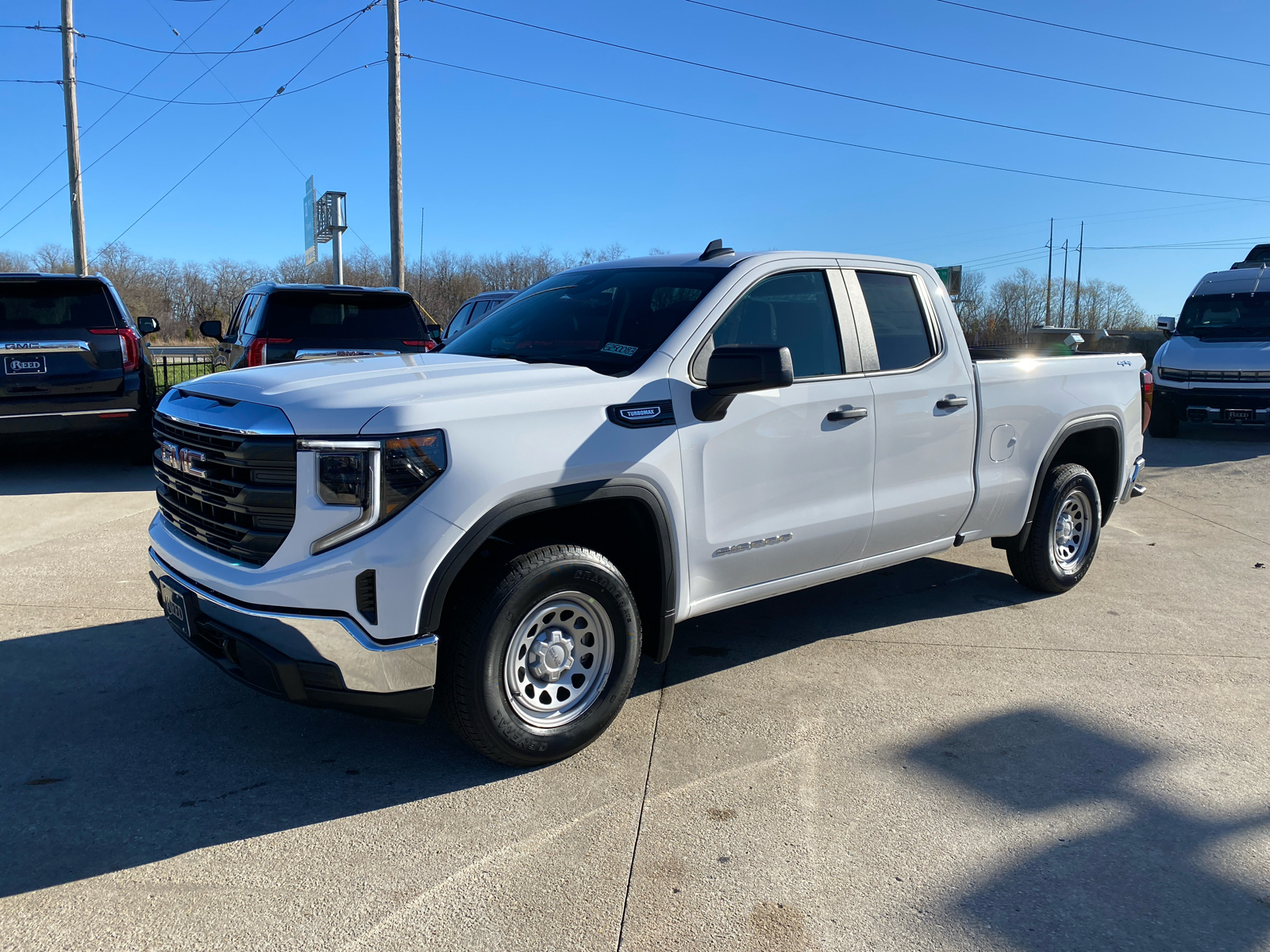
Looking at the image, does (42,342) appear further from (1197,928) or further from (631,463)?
(1197,928)

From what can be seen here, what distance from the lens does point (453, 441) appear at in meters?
3.14

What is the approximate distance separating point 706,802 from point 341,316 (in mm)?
7097

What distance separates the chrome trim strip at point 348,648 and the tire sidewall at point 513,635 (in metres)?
0.22

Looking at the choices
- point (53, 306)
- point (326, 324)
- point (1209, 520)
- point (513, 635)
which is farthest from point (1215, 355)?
point (53, 306)

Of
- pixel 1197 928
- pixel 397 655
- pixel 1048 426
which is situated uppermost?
pixel 1048 426

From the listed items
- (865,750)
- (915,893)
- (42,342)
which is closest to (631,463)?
(865,750)

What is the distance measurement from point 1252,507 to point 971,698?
6368 mm

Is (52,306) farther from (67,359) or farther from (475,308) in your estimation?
(475,308)

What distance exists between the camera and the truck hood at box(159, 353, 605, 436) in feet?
10.2

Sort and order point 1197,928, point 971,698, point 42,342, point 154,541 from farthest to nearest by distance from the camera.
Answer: point 42,342 < point 971,698 < point 154,541 < point 1197,928

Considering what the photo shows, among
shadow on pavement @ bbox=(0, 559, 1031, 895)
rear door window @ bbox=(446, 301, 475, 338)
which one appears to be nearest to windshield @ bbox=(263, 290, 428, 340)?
shadow on pavement @ bbox=(0, 559, 1031, 895)

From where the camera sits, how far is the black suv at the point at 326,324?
891 centimetres

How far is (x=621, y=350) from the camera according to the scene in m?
3.98

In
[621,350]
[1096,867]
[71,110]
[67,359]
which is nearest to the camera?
[1096,867]
